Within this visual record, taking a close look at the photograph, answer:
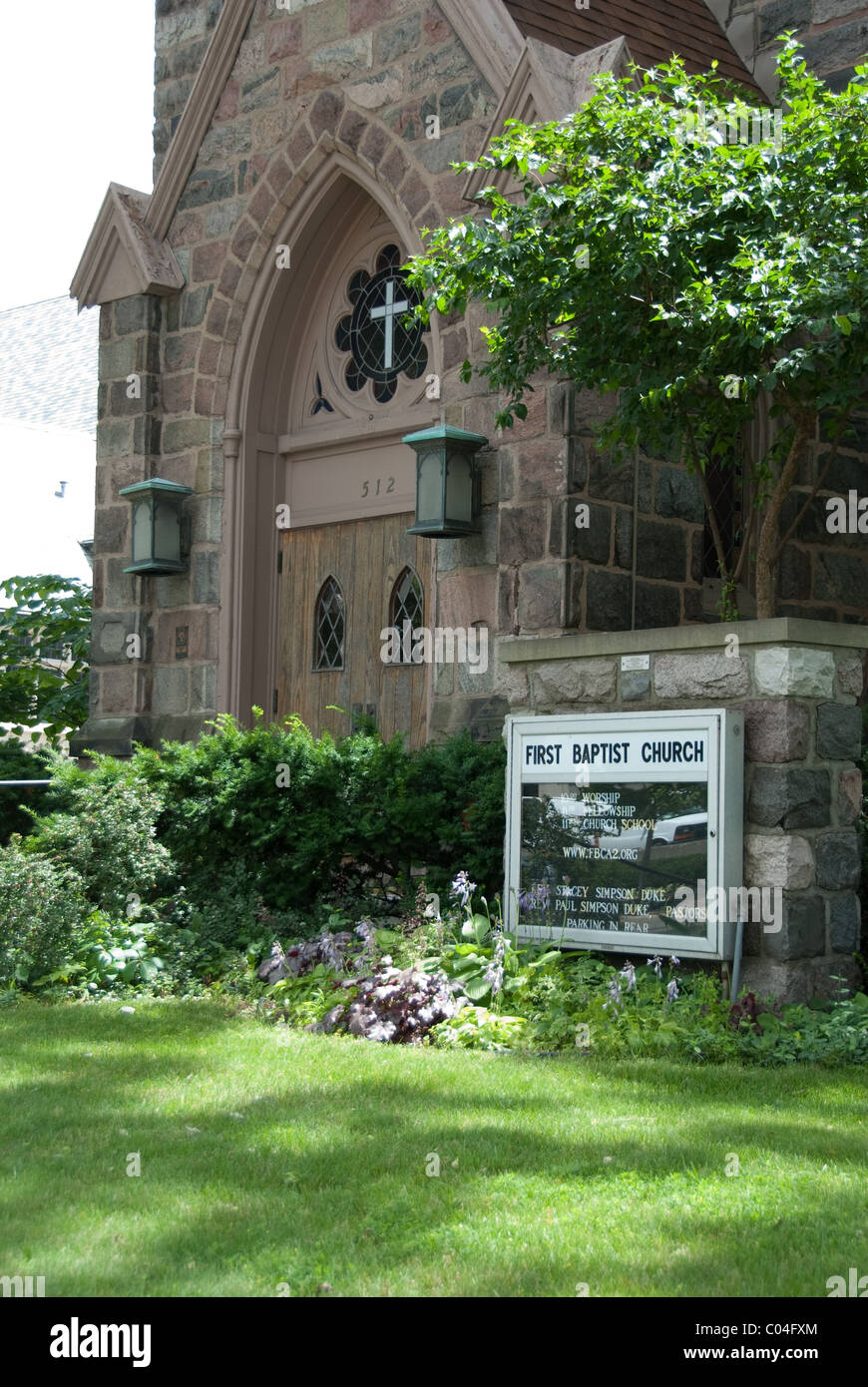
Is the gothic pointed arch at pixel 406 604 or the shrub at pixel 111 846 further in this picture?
the gothic pointed arch at pixel 406 604

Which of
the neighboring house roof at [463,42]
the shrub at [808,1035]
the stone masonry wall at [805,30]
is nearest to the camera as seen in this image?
the shrub at [808,1035]

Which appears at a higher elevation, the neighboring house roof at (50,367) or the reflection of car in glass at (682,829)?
the neighboring house roof at (50,367)

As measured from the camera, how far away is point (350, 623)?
11.1 metres

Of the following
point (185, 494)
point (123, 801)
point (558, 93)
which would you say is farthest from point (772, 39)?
point (123, 801)

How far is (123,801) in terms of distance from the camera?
Result: 8812 millimetres

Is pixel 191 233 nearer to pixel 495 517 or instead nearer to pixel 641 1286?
pixel 495 517

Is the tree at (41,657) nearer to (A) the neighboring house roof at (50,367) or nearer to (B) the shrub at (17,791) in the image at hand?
(B) the shrub at (17,791)

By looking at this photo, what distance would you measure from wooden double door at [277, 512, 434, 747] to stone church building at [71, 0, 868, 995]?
23 millimetres

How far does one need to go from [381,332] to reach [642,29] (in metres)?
2.68

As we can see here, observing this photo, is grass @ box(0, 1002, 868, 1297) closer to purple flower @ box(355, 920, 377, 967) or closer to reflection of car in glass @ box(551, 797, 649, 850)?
purple flower @ box(355, 920, 377, 967)

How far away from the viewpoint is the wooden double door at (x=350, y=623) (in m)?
10.6

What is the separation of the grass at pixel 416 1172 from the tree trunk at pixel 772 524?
281 centimetres

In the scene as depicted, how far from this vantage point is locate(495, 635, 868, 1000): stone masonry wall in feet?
22.8

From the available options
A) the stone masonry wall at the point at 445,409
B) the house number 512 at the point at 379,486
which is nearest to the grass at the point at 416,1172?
the stone masonry wall at the point at 445,409
